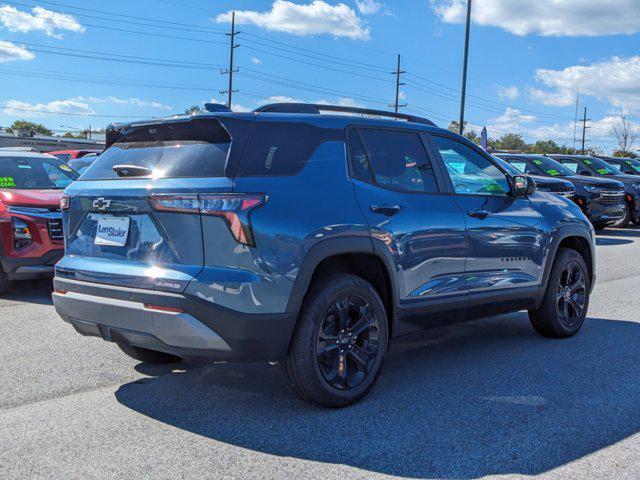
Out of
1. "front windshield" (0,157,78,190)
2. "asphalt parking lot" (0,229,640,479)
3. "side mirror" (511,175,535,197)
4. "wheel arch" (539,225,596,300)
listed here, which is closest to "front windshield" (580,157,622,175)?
"wheel arch" (539,225,596,300)

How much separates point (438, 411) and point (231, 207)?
5.76 feet

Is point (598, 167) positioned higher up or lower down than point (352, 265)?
higher up

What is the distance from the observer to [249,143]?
3852 millimetres

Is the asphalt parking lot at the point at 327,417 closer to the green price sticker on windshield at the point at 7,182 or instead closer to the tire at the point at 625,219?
the green price sticker on windshield at the point at 7,182

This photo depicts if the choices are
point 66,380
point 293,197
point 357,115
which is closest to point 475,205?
point 357,115

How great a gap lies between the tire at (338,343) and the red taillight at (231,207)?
23.8 inches

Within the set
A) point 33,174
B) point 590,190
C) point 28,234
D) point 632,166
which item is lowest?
point 28,234

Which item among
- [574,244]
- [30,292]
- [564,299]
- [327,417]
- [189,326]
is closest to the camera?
[189,326]

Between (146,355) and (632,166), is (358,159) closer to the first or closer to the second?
(146,355)

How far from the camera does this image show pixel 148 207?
3807 mm

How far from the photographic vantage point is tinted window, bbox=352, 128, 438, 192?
4.50m

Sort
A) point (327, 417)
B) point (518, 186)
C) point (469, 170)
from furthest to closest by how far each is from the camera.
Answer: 1. point (518, 186)
2. point (469, 170)
3. point (327, 417)

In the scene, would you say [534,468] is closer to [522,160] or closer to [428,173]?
[428,173]

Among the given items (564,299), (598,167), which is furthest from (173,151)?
(598,167)
